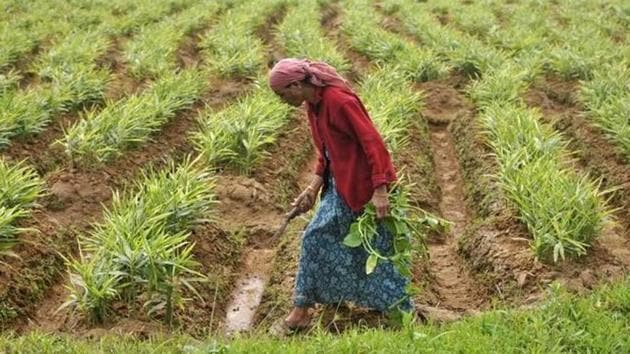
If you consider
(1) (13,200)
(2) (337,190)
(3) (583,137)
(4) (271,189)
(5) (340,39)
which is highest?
(2) (337,190)

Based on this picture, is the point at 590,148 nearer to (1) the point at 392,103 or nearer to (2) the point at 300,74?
(1) the point at 392,103

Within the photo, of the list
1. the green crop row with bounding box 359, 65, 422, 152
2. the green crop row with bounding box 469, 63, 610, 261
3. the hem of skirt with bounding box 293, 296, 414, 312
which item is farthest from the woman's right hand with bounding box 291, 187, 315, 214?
the green crop row with bounding box 359, 65, 422, 152

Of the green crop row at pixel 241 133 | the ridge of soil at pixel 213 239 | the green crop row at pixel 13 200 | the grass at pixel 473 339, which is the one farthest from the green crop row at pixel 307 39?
the grass at pixel 473 339

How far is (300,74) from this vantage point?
12.4 ft

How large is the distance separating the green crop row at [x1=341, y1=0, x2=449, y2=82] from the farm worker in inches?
217

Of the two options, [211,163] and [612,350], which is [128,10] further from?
[612,350]

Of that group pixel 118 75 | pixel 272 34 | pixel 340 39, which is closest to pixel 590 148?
pixel 118 75

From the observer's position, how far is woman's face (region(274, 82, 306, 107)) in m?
3.80

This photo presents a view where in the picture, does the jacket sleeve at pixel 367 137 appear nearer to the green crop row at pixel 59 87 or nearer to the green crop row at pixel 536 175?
the green crop row at pixel 536 175

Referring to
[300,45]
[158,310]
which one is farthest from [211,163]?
[300,45]

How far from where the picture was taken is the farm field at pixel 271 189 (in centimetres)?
407

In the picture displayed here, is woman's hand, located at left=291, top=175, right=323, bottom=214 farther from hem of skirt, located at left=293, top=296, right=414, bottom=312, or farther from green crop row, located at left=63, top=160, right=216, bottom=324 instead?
green crop row, located at left=63, top=160, right=216, bottom=324

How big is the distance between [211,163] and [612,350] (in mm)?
3951

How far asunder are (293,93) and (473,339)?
1475 millimetres
